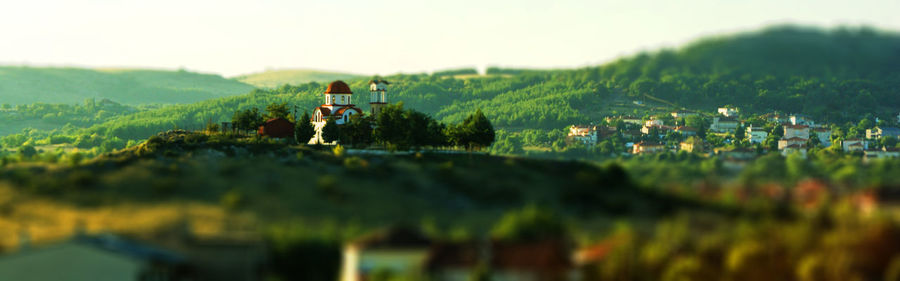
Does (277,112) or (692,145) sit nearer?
(277,112)

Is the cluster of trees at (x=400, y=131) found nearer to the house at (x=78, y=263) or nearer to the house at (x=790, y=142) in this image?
the house at (x=78, y=263)

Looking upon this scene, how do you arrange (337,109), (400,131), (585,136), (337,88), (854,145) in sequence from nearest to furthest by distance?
(400,131), (337,109), (337,88), (854,145), (585,136)

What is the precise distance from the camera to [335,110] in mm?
119250

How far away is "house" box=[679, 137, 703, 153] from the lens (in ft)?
523

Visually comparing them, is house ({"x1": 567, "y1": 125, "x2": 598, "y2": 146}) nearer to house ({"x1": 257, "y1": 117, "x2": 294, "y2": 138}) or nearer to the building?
the building

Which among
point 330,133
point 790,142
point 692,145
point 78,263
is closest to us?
point 78,263

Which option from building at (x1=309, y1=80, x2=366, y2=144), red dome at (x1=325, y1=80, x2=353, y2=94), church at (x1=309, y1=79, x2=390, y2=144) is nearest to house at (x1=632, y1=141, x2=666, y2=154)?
church at (x1=309, y1=79, x2=390, y2=144)

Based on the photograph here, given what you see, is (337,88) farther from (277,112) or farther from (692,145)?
(692,145)

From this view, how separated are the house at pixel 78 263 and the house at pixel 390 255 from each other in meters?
9.84

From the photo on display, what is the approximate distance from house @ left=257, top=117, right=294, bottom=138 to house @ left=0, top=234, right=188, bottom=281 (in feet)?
194

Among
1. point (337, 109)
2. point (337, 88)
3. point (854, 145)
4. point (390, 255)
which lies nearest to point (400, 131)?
point (337, 109)

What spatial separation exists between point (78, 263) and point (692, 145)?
5152 inches

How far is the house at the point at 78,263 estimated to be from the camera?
163ft

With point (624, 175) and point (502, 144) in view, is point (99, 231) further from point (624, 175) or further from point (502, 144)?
point (502, 144)
